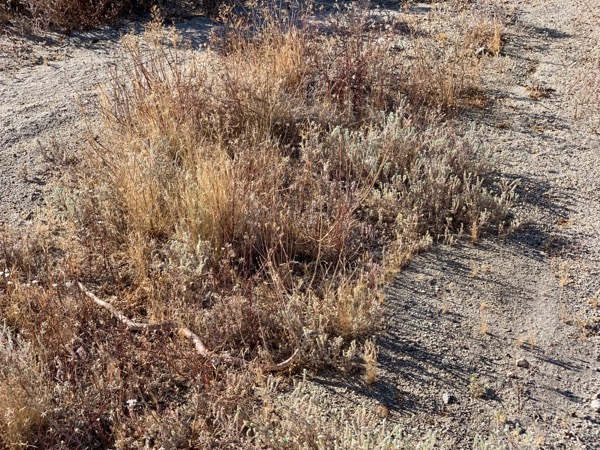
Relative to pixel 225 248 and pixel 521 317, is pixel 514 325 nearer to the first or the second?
pixel 521 317

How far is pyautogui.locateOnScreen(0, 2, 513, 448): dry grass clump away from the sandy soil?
236mm

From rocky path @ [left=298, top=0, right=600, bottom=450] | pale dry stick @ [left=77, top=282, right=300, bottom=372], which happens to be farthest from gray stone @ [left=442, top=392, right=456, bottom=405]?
pale dry stick @ [left=77, top=282, right=300, bottom=372]

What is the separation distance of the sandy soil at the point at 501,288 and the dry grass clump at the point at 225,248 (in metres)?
0.24

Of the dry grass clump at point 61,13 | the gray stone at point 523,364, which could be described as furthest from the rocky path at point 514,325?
the dry grass clump at point 61,13

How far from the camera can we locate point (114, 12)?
843cm

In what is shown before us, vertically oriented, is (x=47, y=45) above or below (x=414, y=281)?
above

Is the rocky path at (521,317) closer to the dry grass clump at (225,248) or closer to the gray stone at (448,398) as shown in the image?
the gray stone at (448,398)

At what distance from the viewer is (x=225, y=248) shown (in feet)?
14.0

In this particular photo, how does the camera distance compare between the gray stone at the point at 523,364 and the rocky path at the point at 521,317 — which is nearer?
the rocky path at the point at 521,317

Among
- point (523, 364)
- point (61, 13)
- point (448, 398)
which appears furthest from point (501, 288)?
point (61, 13)

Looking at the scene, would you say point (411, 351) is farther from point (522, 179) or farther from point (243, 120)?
point (243, 120)

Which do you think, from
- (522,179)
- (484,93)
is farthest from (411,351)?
(484,93)

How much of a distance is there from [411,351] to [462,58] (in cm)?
475

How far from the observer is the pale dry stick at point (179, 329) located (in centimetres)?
351
